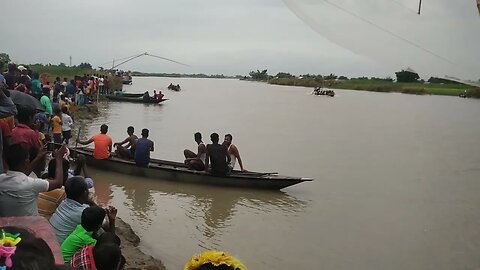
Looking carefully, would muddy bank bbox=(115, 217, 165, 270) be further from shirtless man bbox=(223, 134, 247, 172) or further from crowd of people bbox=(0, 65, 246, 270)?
shirtless man bbox=(223, 134, 247, 172)

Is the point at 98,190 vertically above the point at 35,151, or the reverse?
the point at 35,151

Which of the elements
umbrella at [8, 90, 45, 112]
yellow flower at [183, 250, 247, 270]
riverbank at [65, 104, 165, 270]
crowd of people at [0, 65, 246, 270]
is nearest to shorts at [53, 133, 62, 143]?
riverbank at [65, 104, 165, 270]

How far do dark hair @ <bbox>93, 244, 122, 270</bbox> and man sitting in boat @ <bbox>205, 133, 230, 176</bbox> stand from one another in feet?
22.5

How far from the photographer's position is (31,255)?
161 centimetres

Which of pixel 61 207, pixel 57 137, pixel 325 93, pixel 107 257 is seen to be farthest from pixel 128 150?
pixel 325 93

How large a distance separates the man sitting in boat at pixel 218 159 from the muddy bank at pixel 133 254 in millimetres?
2979

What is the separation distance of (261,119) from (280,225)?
2128cm

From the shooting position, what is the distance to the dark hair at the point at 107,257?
124 inches

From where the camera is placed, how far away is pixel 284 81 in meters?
114

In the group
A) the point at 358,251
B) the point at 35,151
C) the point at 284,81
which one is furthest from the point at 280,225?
the point at 284,81

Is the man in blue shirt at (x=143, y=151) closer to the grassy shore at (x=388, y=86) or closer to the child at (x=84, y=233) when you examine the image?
the child at (x=84, y=233)

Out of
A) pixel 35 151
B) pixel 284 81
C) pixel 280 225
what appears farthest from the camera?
pixel 284 81

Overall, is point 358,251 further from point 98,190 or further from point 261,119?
point 261,119

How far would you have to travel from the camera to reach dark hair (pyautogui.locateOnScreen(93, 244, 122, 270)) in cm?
314
